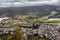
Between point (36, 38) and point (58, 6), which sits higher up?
point (58, 6)

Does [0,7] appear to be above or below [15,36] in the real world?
above

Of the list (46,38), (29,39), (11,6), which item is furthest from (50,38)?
(11,6)

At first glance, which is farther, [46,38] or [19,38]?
[46,38]

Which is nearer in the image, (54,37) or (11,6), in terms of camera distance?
(54,37)

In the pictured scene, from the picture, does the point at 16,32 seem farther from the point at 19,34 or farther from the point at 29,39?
the point at 29,39

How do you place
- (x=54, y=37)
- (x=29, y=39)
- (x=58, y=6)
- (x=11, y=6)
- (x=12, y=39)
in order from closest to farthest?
(x=12, y=39), (x=29, y=39), (x=54, y=37), (x=58, y=6), (x=11, y=6)

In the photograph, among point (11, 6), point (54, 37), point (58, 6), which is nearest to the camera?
point (54, 37)

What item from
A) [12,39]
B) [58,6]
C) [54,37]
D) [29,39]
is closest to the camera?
[12,39]

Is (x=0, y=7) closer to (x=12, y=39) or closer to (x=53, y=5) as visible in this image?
(x=53, y=5)

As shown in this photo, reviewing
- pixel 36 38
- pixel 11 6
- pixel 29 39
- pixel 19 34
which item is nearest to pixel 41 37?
pixel 36 38
